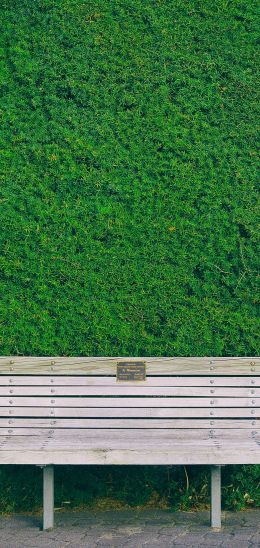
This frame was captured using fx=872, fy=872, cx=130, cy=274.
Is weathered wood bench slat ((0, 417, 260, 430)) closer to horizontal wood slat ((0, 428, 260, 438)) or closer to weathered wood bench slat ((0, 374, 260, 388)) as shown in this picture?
horizontal wood slat ((0, 428, 260, 438))

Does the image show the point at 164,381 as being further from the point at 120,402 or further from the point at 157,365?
the point at 120,402

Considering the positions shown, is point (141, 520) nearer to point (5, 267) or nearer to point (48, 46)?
point (5, 267)

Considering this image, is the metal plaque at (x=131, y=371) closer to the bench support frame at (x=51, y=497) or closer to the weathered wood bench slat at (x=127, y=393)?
the weathered wood bench slat at (x=127, y=393)

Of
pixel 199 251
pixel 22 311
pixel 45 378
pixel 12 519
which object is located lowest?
pixel 12 519

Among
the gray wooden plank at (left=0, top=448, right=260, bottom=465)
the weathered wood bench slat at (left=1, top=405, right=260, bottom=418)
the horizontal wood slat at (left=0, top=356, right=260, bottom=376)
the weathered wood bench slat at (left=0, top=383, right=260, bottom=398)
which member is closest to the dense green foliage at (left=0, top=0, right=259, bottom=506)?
the horizontal wood slat at (left=0, top=356, right=260, bottom=376)

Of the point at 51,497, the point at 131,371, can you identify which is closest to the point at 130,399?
the point at 131,371

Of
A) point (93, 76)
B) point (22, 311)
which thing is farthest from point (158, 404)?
point (93, 76)

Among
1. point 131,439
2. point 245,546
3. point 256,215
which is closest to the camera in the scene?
point 245,546
